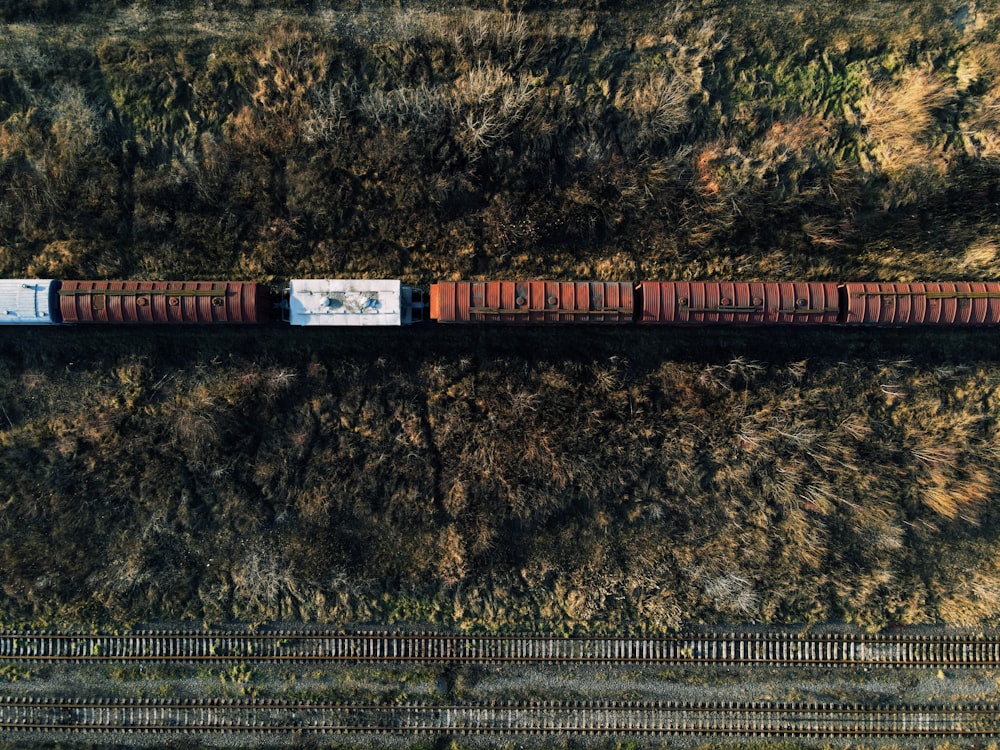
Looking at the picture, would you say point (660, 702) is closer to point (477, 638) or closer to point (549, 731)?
point (549, 731)

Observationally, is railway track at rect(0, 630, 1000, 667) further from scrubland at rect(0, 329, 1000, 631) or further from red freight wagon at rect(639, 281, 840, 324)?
red freight wagon at rect(639, 281, 840, 324)

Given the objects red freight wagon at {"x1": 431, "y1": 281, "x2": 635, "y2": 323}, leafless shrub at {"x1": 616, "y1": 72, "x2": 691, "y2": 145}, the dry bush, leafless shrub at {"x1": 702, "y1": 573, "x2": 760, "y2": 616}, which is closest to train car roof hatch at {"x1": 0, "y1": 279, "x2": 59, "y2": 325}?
red freight wagon at {"x1": 431, "y1": 281, "x2": 635, "y2": 323}

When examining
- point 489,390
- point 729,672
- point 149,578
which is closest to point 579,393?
point 489,390

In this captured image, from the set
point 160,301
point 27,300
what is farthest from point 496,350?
point 27,300

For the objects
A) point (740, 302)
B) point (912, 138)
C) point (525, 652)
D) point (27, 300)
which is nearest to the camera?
point (27, 300)

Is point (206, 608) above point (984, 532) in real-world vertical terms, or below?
below

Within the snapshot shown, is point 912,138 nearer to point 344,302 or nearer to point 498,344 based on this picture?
point 498,344
